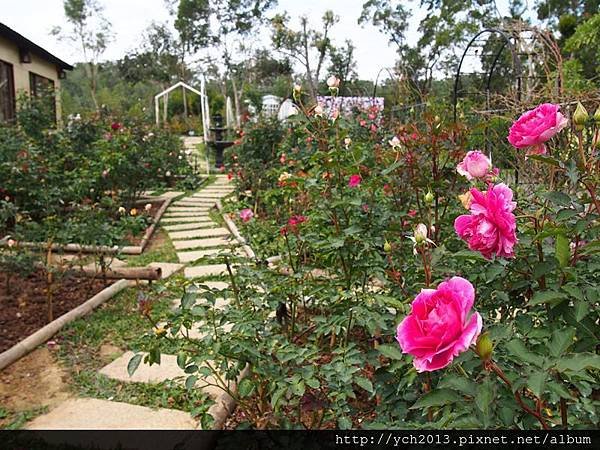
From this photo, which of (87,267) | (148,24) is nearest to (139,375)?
(87,267)

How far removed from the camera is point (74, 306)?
3.22 metres

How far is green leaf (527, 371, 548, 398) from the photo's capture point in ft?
2.27

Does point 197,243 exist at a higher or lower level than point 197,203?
lower

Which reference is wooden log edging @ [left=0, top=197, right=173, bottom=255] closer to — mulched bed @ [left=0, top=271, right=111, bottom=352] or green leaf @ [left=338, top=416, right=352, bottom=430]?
mulched bed @ [left=0, top=271, right=111, bottom=352]

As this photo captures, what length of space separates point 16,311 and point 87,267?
929 mm

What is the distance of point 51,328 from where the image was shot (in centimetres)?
279

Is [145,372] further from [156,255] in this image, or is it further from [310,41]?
[310,41]

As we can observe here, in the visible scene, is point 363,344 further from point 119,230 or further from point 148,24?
point 148,24

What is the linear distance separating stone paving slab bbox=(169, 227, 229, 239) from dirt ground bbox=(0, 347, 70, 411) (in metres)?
2.83

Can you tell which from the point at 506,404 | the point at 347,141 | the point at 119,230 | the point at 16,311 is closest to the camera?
the point at 506,404

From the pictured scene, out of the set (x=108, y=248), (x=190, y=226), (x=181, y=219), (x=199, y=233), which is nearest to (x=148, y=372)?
(x=108, y=248)

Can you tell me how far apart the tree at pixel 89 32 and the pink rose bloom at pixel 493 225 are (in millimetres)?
29374

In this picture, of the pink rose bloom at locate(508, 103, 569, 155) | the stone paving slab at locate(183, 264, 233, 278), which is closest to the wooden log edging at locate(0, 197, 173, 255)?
the stone paving slab at locate(183, 264, 233, 278)

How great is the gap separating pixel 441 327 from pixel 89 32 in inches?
1258
